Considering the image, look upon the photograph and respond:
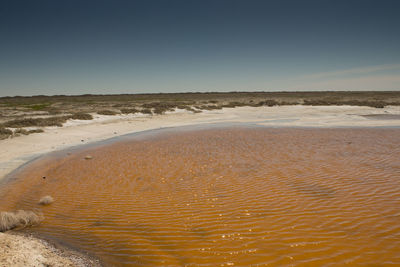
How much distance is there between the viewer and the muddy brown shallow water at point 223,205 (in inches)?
171

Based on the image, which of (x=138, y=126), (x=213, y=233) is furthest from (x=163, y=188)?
(x=138, y=126)

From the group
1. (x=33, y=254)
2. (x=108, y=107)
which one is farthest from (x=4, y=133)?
(x=108, y=107)

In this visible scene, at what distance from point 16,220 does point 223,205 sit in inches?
187

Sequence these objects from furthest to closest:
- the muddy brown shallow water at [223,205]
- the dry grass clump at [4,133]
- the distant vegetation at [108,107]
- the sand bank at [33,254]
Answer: the distant vegetation at [108,107] → the dry grass clump at [4,133] → the muddy brown shallow water at [223,205] → the sand bank at [33,254]

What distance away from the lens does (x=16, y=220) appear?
510 cm

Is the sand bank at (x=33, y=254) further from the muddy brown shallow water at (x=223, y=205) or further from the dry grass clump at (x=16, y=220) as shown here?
the dry grass clump at (x=16, y=220)

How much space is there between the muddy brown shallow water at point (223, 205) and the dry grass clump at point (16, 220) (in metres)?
0.25

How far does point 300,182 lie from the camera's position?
25.2 ft

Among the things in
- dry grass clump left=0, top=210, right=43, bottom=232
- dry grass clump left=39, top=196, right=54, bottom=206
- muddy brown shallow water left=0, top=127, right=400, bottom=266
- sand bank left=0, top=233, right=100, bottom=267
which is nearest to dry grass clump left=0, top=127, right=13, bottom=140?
muddy brown shallow water left=0, top=127, right=400, bottom=266

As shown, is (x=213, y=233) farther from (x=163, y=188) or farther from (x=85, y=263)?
(x=163, y=188)

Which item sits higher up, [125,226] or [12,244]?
[12,244]

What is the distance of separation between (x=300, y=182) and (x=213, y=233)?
13.4 feet

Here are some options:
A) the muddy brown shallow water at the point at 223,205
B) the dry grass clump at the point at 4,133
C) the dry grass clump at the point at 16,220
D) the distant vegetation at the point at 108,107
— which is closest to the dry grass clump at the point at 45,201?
the muddy brown shallow water at the point at 223,205

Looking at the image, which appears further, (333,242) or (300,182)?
(300,182)
